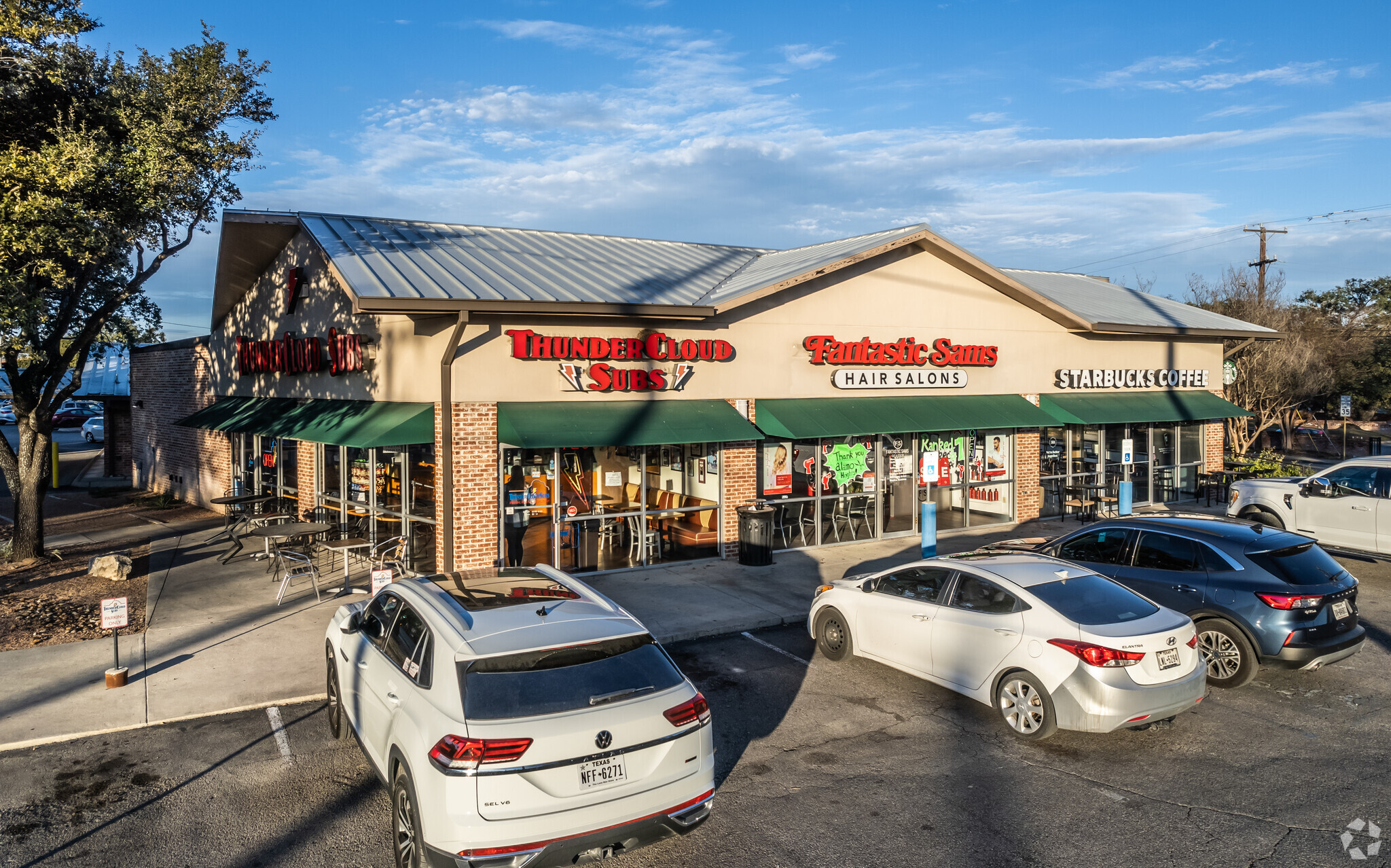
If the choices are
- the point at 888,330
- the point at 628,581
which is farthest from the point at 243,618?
the point at 888,330

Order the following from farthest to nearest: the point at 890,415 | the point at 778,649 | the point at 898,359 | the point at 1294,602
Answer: the point at 898,359 < the point at 890,415 < the point at 778,649 < the point at 1294,602

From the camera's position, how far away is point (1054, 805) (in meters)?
6.56

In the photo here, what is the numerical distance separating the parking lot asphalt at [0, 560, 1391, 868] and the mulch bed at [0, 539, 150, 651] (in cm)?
419

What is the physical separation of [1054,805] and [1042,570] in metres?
2.50

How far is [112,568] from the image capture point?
14.4 meters

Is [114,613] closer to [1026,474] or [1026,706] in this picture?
[1026,706]

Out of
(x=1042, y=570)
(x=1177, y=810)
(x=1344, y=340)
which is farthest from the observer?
(x=1344, y=340)

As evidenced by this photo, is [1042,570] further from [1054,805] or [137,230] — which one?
[137,230]

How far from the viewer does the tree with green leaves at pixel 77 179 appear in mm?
12148

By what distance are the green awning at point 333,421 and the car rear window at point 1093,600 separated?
897cm

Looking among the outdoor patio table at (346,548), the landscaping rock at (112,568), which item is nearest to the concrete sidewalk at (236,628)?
the outdoor patio table at (346,548)

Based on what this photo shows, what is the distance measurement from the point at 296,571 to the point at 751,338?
9.00 metres

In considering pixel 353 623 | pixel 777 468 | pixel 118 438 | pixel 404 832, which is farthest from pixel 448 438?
pixel 118 438

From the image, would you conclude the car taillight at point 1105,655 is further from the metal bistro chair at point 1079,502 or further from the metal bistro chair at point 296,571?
the metal bistro chair at point 1079,502
